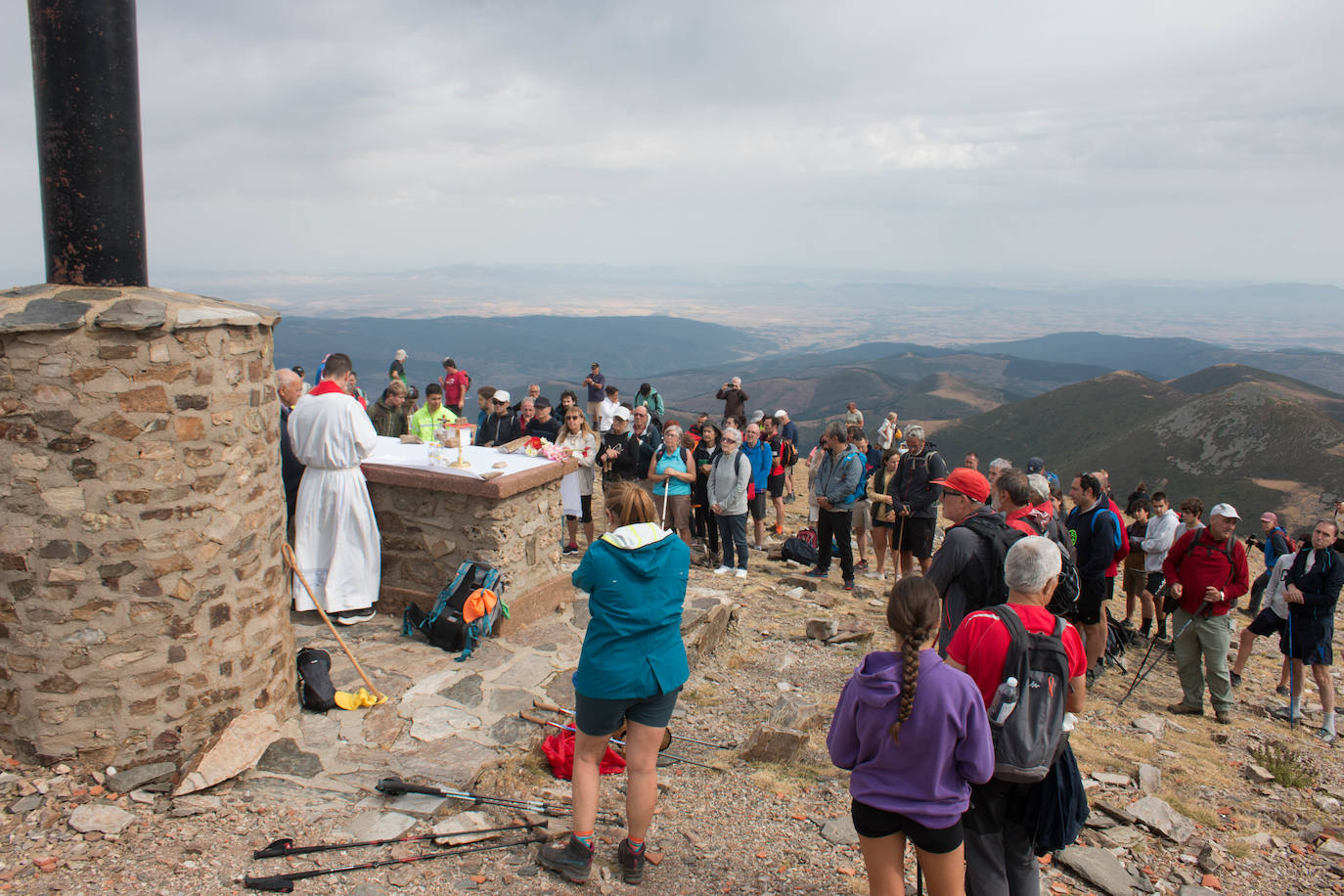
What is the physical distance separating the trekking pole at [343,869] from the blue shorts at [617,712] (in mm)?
824

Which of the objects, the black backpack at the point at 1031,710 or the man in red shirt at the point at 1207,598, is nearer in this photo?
the black backpack at the point at 1031,710

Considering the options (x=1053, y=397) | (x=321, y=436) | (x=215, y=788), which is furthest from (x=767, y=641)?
(x=1053, y=397)

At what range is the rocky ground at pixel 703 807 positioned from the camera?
3.74 metres

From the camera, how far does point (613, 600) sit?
11.9 feet

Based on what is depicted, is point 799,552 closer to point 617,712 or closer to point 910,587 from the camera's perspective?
point 617,712

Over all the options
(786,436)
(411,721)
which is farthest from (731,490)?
(411,721)

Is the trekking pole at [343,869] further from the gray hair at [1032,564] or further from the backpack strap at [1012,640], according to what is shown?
the gray hair at [1032,564]

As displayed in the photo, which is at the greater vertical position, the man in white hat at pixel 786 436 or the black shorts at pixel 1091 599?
the man in white hat at pixel 786 436

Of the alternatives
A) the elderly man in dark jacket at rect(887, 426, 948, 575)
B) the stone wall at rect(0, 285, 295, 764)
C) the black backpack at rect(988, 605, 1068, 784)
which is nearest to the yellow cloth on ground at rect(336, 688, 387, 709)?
the stone wall at rect(0, 285, 295, 764)

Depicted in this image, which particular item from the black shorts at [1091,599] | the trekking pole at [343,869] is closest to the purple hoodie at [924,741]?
the trekking pole at [343,869]

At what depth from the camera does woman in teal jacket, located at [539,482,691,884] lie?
3619 mm

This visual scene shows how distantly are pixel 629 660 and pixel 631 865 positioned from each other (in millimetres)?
1034

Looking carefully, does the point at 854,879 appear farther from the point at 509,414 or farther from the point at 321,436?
the point at 509,414

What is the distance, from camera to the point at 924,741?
9.41ft
